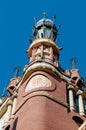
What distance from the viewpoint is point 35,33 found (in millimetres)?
39094

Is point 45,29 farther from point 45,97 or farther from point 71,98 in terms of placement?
point 45,97

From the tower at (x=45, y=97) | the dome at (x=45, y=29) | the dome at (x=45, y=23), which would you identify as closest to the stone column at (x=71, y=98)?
the tower at (x=45, y=97)

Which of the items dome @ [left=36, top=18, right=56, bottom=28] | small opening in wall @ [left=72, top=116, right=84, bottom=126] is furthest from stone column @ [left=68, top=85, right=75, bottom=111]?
dome @ [left=36, top=18, right=56, bottom=28]

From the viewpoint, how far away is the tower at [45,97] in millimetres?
23250

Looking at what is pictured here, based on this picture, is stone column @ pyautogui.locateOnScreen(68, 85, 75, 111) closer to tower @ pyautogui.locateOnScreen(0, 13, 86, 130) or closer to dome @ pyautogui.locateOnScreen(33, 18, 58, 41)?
tower @ pyautogui.locateOnScreen(0, 13, 86, 130)

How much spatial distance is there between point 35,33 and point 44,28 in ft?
3.60

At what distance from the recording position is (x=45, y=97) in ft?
82.2

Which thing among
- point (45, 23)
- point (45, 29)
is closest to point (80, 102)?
point (45, 29)

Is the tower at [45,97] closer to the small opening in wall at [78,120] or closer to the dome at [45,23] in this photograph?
the small opening in wall at [78,120]

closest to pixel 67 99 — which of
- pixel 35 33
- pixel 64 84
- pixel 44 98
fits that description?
pixel 64 84

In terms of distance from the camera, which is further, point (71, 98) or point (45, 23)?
point (45, 23)

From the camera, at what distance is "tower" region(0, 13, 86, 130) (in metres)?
23.2

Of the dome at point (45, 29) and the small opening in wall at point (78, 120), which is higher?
the dome at point (45, 29)

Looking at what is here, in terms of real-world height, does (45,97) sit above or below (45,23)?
below
